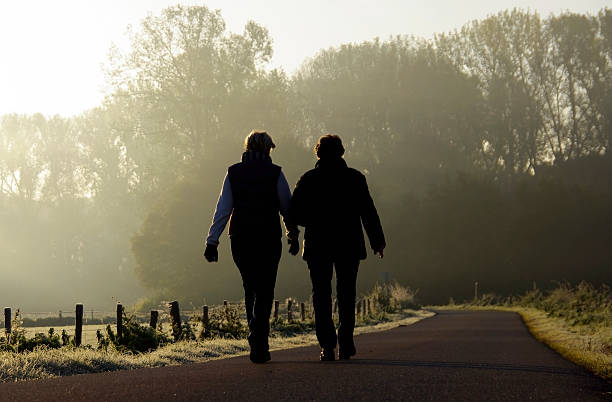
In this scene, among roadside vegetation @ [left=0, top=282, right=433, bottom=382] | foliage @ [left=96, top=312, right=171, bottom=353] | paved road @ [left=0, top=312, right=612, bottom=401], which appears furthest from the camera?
foliage @ [left=96, top=312, right=171, bottom=353]

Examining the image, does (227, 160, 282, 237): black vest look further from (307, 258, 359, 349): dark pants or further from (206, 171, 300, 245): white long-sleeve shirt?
(307, 258, 359, 349): dark pants

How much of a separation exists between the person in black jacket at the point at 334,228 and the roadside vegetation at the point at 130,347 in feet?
Answer: 8.93

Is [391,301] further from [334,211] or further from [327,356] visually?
[327,356]

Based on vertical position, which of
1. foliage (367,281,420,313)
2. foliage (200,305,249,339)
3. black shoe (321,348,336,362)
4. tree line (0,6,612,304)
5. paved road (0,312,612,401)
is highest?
tree line (0,6,612,304)

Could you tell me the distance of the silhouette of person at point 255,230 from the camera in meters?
8.98

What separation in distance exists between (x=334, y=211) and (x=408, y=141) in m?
56.8

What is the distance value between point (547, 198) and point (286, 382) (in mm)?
51882

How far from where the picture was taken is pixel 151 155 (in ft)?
216

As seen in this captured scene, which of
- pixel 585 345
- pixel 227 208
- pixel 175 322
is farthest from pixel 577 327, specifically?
pixel 227 208

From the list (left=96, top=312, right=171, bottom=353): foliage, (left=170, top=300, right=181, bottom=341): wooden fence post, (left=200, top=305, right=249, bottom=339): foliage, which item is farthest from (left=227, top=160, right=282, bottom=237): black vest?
(left=200, top=305, right=249, bottom=339): foliage

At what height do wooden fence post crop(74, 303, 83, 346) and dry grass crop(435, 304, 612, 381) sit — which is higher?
wooden fence post crop(74, 303, 83, 346)

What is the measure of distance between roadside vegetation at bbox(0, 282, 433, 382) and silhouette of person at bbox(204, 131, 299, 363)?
2.22 meters

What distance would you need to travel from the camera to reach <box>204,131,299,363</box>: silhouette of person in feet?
29.5

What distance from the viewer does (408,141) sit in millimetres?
65625
